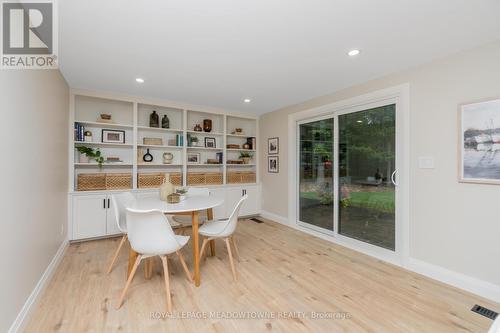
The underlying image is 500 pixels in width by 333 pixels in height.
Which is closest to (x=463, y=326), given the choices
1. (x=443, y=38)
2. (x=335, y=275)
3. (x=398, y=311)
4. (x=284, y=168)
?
(x=398, y=311)

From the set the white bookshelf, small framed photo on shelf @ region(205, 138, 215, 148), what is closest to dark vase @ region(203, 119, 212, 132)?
the white bookshelf

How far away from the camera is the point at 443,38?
1.94 metres

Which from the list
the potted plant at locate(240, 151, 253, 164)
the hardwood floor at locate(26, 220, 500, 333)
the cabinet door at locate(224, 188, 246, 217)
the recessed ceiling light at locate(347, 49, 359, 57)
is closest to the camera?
the hardwood floor at locate(26, 220, 500, 333)

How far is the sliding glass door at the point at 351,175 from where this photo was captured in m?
2.83

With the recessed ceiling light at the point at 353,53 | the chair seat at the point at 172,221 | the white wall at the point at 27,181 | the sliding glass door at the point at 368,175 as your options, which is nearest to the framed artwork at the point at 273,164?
the sliding glass door at the point at 368,175

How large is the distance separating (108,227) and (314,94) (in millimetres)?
3967

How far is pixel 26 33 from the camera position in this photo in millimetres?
1720

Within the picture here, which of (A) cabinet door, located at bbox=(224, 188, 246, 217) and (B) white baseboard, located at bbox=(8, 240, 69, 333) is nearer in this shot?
(B) white baseboard, located at bbox=(8, 240, 69, 333)

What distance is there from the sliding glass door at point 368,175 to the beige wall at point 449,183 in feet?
0.96

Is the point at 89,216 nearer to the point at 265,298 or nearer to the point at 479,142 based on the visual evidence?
the point at 265,298

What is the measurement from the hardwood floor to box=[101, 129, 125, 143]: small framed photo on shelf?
1786 millimetres

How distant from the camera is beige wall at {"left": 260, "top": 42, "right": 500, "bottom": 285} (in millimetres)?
1999

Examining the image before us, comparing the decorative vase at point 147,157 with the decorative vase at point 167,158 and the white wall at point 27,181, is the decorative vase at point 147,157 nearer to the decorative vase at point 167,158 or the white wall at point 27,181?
the decorative vase at point 167,158

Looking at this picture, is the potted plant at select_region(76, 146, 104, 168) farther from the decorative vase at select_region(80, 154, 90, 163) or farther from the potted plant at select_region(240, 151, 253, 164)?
the potted plant at select_region(240, 151, 253, 164)
